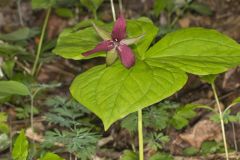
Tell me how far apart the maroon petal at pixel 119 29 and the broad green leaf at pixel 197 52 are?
13 cm

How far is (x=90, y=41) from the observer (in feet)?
6.13

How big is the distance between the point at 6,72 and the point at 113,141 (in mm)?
850

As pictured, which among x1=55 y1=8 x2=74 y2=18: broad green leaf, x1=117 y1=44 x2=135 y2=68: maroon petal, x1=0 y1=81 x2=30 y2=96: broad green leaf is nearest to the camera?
x1=117 y1=44 x2=135 y2=68: maroon petal

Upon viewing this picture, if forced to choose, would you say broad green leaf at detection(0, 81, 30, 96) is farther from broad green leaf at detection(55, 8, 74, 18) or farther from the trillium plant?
broad green leaf at detection(55, 8, 74, 18)

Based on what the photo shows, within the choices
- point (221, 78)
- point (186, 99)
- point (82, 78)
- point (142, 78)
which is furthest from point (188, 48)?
point (221, 78)

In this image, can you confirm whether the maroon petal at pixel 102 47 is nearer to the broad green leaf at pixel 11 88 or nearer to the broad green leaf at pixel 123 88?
the broad green leaf at pixel 123 88

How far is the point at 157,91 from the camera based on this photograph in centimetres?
143

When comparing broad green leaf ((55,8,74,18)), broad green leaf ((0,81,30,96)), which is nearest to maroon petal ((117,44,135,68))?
broad green leaf ((0,81,30,96))

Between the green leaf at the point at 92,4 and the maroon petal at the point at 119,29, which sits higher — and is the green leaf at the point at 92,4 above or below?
above

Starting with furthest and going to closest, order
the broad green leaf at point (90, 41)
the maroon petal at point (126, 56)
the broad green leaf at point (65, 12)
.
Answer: the broad green leaf at point (65, 12) < the broad green leaf at point (90, 41) < the maroon petal at point (126, 56)

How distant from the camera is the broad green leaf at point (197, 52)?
1.54 m

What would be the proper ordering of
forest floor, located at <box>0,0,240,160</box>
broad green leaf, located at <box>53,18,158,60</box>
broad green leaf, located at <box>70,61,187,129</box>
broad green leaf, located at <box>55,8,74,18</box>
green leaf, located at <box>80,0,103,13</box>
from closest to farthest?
broad green leaf, located at <box>70,61,187,129</box> < broad green leaf, located at <box>53,18,158,60</box> < forest floor, located at <box>0,0,240,160</box> < green leaf, located at <box>80,0,103,13</box> < broad green leaf, located at <box>55,8,74,18</box>

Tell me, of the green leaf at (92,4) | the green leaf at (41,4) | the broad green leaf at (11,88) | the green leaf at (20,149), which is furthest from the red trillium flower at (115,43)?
the green leaf at (41,4)

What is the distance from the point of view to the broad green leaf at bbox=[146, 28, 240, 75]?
5.05ft
